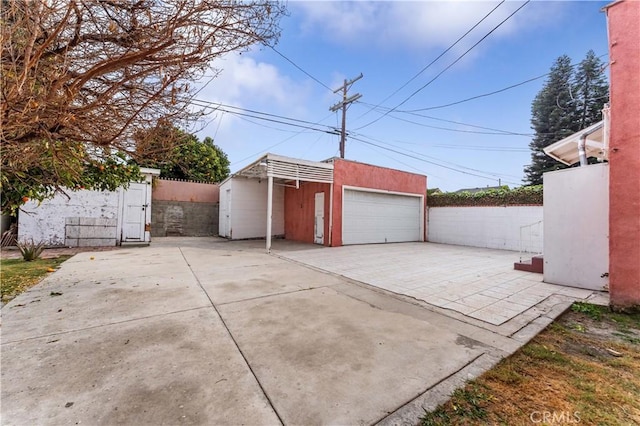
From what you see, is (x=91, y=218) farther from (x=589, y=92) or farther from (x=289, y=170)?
(x=589, y=92)

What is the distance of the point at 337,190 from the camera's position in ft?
33.8

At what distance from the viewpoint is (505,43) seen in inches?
286

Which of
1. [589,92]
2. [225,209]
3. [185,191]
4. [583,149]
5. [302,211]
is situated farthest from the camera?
[589,92]

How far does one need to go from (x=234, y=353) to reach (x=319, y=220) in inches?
344

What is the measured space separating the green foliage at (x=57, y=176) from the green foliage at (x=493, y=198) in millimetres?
12309

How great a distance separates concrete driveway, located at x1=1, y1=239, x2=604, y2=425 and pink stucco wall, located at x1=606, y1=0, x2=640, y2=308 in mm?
796

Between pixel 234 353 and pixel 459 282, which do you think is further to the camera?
pixel 459 282

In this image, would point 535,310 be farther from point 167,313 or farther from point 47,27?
point 47,27

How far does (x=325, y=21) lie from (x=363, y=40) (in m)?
2.02

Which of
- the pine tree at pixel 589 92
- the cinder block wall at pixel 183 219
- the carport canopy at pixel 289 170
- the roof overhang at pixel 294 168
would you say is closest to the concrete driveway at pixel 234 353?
the carport canopy at pixel 289 170

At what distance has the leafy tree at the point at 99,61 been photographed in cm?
190

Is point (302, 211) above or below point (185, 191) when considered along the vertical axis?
below

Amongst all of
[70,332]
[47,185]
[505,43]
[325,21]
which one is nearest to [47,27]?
[47,185]

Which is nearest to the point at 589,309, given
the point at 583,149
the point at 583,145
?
the point at 583,149
